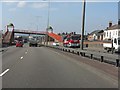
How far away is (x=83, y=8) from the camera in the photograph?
99.2ft

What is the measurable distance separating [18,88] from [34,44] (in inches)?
3222

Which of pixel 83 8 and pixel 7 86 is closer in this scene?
pixel 7 86

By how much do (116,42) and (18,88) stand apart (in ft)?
99.3

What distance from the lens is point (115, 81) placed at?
1243 cm

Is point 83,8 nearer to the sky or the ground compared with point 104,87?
nearer to the sky

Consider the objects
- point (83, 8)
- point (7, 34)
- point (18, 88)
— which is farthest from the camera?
point (7, 34)

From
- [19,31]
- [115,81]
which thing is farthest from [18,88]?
[19,31]

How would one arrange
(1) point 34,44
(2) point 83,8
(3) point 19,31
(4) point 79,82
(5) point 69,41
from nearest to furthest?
1. (4) point 79,82
2. (2) point 83,8
3. (5) point 69,41
4. (1) point 34,44
5. (3) point 19,31

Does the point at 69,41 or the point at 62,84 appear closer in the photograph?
the point at 62,84

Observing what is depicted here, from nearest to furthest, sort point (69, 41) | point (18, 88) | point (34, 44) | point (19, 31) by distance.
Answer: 1. point (18, 88)
2. point (69, 41)
3. point (34, 44)
4. point (19, 31)

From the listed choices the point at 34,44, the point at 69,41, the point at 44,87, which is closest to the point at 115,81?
the point at 44,87

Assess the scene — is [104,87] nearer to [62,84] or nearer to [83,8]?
[62,84]

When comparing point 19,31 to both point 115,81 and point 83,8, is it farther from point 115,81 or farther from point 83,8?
point 115,81

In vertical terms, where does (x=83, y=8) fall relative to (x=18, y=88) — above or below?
above
